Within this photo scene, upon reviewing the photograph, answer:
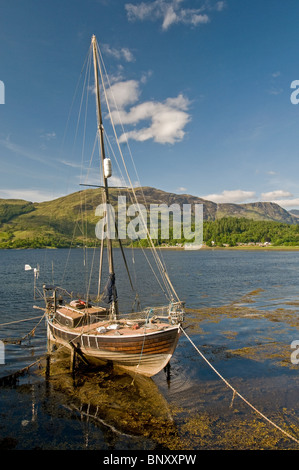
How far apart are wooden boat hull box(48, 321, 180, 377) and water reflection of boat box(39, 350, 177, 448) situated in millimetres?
1185

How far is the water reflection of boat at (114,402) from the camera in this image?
1445 centimetres

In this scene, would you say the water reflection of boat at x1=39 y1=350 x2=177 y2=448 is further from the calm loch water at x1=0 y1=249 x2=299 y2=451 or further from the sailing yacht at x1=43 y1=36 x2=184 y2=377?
the sailing yacht at x1=43 y1=36 x2=184 y2=377

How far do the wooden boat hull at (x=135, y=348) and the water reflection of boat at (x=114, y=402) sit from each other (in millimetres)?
1185

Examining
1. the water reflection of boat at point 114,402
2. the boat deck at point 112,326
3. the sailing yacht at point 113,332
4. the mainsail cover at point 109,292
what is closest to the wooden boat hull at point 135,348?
the sailing yacht at point 113,332

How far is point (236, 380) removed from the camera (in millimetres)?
20219

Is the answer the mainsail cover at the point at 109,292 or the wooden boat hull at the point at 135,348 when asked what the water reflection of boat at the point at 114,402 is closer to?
the wooden boat hull at the point at 135,348

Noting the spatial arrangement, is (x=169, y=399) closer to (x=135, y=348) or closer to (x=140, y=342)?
(x=135, y=348)

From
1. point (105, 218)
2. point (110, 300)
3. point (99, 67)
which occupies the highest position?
point (99, 67)

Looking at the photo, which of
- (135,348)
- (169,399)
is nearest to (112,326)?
(135,348)

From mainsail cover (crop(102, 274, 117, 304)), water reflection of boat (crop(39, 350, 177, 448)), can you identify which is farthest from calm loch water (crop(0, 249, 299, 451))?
mainsail cover (crop(102, 274, 117, 304))
